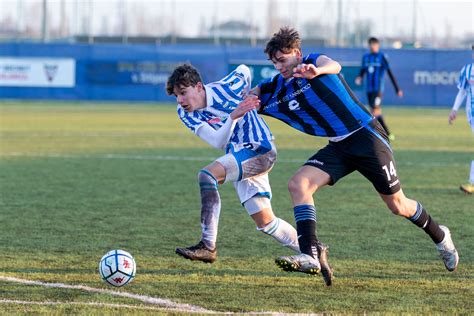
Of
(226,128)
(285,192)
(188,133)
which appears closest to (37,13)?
(188,133)

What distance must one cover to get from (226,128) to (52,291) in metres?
1.66

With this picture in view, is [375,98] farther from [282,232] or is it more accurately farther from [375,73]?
[282,232]

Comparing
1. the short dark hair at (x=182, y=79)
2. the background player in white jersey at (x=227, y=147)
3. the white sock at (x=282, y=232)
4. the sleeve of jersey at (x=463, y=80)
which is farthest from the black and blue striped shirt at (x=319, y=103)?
the sleeve of jersey at (x=463, y=80)

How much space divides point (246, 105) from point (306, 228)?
0.93 metres

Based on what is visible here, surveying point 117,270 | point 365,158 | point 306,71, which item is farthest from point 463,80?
point 117,270

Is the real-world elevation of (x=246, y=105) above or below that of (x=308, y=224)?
above

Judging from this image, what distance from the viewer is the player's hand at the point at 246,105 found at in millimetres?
6141

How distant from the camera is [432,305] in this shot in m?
5.61

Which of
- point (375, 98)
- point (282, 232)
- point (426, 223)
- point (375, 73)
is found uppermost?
point (375, 73)

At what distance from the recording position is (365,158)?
20.5 feet

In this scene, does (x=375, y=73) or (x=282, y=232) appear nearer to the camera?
(x=282, y=232)

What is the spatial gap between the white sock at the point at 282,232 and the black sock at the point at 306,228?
484mm

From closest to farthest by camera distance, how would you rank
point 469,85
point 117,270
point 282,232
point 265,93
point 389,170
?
point 117,270, point 389,170, point 265,93, point 282,232, point 469,85

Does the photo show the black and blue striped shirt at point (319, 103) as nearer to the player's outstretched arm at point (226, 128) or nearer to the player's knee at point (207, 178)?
the player's outstretched arm at point (226, 128)
